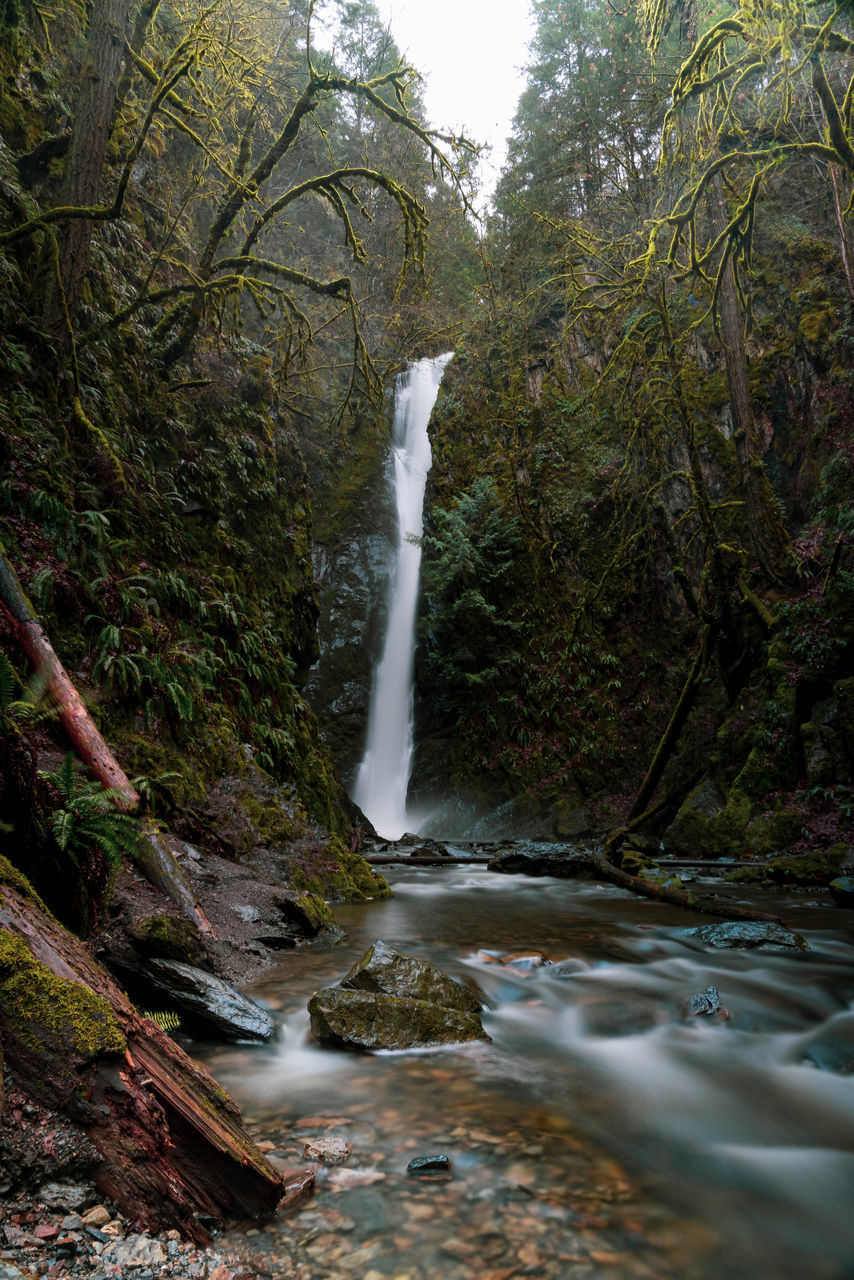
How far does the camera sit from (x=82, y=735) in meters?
4.00

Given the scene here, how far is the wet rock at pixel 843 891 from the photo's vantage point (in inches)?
257

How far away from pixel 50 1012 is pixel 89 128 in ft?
28.9

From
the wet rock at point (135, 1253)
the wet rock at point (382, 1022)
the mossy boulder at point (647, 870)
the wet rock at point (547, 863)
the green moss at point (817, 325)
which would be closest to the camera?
the wet rock at point (135, 1253)

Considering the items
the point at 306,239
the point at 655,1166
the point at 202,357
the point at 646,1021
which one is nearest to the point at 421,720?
the point at 202,357

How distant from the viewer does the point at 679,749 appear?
40.4ft

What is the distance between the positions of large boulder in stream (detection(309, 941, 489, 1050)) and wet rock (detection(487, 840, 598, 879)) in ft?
18.0

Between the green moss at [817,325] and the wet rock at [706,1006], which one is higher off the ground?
the green moss at [817,325]

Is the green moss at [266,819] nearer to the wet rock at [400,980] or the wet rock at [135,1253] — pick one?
the wet rock at [400,980]

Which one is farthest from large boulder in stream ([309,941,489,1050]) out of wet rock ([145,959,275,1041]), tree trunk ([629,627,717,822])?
tree trunk ([629,627,717,822])

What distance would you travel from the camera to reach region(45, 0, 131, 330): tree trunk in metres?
6.89

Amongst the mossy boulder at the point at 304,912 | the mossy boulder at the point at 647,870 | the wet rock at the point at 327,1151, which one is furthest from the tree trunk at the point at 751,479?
the wet rock at the point at 327,1151

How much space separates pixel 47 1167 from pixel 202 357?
11.1 m

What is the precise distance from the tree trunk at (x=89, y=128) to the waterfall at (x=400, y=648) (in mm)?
11572

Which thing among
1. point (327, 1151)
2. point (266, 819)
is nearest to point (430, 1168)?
point (327, 1151)
